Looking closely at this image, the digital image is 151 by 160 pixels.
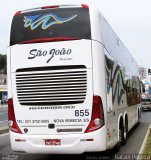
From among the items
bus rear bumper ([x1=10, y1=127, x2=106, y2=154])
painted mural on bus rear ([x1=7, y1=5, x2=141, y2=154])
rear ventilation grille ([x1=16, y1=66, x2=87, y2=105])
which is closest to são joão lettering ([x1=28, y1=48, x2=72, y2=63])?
painted mural on bus rear ([x1=7, y1=5, x2=141, y2=154])

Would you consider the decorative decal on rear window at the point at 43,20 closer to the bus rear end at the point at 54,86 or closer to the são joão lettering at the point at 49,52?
the bus rear end at the point at 54,86

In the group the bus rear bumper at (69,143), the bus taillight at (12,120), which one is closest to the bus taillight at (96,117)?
Answer: the bus rear bumper at (69,143)

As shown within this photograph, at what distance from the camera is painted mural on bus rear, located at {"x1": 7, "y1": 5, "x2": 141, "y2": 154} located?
32.1 feet

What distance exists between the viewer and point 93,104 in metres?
9.77

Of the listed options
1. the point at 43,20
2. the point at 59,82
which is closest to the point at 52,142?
the point at 59,82

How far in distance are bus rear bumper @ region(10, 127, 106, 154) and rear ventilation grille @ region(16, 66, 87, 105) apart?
2.60 ft

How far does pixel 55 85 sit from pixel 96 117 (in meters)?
1.21

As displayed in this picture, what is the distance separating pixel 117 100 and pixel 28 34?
342 cm

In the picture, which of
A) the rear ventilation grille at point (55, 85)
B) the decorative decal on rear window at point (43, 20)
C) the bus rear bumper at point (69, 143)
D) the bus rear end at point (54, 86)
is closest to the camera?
the bus rear bumper at point (69, 143)

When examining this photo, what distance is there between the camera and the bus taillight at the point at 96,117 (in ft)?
31.9

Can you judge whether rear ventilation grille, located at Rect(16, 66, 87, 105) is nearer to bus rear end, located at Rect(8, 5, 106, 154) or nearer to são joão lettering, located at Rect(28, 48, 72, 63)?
bus rear end, located at Rect(8, 5, 106, 154)

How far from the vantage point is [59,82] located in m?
9.96

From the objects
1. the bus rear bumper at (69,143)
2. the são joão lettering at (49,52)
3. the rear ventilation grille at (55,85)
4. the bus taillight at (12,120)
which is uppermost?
the são joão lettering at (49,52)

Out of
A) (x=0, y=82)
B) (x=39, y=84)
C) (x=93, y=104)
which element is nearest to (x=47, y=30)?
(x=39, y=84)
